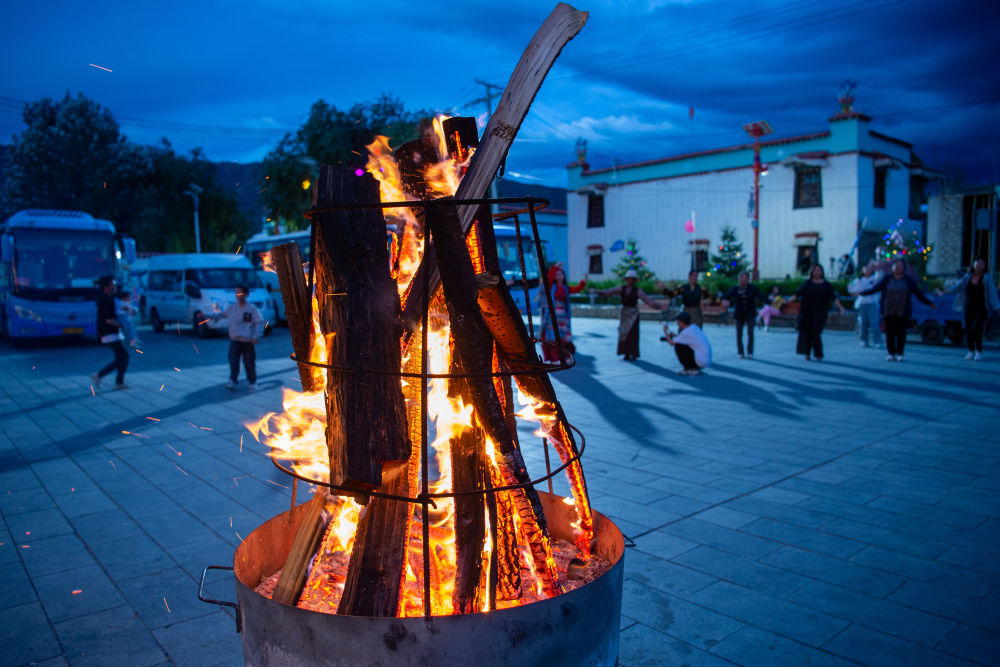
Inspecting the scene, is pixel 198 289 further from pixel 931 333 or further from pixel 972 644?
pixel 972 644

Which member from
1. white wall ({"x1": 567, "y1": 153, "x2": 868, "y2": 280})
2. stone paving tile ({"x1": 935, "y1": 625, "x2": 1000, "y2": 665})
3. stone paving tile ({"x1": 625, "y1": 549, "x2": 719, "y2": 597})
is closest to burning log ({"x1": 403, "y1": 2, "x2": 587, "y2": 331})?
stone paving tile ({"x1": 625, "y1": 549, "x2": 719, "y2": 597})

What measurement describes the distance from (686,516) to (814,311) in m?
8.42

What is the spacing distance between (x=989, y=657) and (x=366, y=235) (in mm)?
3225

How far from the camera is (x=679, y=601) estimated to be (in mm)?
3447

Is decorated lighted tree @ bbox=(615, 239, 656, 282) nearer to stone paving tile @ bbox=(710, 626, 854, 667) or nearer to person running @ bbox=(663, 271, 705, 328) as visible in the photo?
person running @ bbox=(663, 271, 705, 328)

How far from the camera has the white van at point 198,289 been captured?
1969 centimetres

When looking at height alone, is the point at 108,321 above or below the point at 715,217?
below

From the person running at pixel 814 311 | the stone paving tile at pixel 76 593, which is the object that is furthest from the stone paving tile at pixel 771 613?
the person running at pixel 814 311

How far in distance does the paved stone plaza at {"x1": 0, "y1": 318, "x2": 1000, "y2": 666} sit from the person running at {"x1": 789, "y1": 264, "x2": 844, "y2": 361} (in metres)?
2.12

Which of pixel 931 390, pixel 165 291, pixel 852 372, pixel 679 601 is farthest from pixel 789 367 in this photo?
pixel 165 291

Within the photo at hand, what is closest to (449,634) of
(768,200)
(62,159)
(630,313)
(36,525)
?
(36,525)

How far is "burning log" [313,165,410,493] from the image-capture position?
199 centimetres

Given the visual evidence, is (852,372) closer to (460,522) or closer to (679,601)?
(679,601)

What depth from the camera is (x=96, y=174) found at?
124 feet
